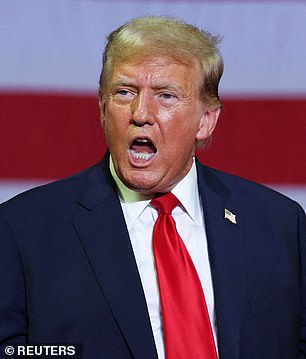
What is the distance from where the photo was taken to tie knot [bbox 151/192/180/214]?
1577 millimetres

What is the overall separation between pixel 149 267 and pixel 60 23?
30.7 inches

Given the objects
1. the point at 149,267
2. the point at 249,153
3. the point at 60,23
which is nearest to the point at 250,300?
the point at 149,267

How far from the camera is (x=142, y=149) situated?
60.7 inches

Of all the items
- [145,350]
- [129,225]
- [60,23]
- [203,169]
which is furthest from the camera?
[60,23]

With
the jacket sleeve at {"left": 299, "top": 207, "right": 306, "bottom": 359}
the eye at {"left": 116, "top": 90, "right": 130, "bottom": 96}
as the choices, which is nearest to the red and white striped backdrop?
the jacket sleeve at {"left": 299, "top": 207, "right": 306, "bottom": 359}

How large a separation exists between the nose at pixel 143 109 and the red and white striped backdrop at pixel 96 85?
627 millimetres

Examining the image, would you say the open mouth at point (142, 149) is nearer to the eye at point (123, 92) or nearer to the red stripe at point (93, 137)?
the eye at point (123, 92)

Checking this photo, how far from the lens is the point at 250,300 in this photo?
61.9 inches

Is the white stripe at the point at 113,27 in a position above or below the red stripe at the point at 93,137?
above

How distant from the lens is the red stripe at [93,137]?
2.17 m

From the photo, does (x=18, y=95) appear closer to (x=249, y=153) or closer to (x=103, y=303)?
(x=249, y=153)

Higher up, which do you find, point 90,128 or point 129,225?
point 90,128

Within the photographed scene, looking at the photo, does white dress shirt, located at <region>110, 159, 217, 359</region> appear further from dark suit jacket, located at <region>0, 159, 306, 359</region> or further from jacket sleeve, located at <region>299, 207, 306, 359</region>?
jacket sleeve, located at <region>299, 207, 306, 359</region>

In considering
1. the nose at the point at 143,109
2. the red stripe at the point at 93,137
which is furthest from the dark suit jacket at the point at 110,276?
the red stripe at the point at 93,137
